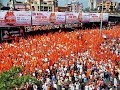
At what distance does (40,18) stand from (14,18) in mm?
6430

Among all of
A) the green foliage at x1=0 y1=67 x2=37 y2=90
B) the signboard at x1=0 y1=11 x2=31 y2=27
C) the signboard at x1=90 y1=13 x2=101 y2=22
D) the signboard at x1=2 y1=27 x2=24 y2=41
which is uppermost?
the signboard at x1=0 y1=11 x2=31 y2=27

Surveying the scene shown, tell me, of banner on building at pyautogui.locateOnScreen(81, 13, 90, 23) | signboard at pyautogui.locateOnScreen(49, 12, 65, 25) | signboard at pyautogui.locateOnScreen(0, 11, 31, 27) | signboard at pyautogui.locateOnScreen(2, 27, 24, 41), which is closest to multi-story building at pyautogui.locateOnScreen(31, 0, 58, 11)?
banner on building at pyautogui.locateOnScreen(81, 13, 90, 23)

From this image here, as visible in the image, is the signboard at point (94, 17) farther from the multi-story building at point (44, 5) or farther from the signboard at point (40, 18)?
the multi-story building at point (44, 5)

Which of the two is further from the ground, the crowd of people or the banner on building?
the banner on building

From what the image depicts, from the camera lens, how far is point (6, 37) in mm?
42125

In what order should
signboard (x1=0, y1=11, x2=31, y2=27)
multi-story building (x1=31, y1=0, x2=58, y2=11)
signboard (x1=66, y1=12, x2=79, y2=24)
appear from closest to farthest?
signboard (x1=0, y1=11, x2=31, y2=27), signboard (x1=66, y1=12, x2=79, y2=24), multi-story building (x1=31, y1=0, x2=58, y2=11)

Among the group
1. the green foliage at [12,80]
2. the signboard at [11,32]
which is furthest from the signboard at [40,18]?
the green foliage at [12,80]

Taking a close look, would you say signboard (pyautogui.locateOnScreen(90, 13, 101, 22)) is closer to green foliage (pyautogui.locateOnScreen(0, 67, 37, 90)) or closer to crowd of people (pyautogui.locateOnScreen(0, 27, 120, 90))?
crowd of people (pyautogui.locateOnScreen(0, 27, 120, 90))

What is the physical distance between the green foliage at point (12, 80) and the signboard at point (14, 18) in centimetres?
1752

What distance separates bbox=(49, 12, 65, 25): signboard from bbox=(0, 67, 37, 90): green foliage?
2849 cm

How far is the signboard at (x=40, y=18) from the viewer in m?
48.1

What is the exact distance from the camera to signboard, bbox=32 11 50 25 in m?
48.1

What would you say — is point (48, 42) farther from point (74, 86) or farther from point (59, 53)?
point (74, 86)

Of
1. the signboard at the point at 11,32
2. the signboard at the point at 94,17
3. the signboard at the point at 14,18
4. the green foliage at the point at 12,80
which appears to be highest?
the signboard at the point at 14,18
